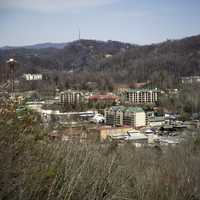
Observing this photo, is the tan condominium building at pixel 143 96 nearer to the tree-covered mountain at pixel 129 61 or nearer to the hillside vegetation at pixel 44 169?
the tree-covered mountain at pixel 129 61

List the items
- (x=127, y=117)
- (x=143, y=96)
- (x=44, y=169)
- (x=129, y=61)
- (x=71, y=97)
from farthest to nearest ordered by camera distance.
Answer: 1. (x=129, y=61)
2. (x=143, y=96)
3. (x=71, y=97)
4. (x=127, y=117)
5. (x=44, y=169)

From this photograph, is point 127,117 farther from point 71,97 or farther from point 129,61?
point 129,61

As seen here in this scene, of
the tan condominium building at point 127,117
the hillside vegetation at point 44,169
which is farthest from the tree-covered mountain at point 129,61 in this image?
the hillside vegetation at point 44,169

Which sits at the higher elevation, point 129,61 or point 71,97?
point 129,61

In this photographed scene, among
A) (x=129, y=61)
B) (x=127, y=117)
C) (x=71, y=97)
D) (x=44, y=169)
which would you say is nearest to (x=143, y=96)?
(x=71, y=97)

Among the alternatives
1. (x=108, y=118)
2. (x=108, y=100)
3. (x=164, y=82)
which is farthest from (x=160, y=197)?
(x=164, y=82)

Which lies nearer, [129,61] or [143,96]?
[143,96]

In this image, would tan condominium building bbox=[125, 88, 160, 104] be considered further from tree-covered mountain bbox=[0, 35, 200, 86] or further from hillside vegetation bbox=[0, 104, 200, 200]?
hillside vegetation bbox=[0, 104, 200, 200]

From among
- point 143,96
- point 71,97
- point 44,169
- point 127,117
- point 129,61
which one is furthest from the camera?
point 129,61
